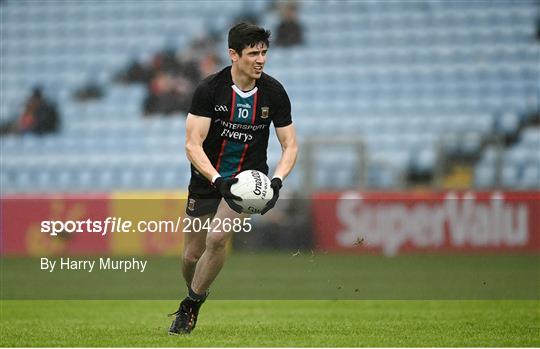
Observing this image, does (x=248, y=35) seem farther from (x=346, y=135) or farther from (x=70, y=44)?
(x=70, y=44)

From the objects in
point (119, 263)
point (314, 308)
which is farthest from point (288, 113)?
point (119, 263)

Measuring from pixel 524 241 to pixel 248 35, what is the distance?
8.04 meters

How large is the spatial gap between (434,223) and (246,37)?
777 cm

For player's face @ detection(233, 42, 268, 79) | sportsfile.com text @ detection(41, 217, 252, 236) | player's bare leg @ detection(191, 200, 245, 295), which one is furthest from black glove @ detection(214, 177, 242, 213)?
sportsfile.com text @ detection(41, 217, 252, 236)

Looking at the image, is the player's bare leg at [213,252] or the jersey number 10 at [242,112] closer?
the player's bare leg at [213,252]

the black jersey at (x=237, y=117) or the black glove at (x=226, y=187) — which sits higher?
the black jersey at (x=237, y=117)

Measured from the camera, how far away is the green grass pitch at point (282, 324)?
6312mm

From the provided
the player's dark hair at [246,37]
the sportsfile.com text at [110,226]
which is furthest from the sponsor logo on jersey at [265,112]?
the sportsfile.com text at [110,226]

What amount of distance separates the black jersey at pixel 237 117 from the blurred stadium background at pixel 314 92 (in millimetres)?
7637

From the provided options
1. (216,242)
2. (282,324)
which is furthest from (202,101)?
(282,324)

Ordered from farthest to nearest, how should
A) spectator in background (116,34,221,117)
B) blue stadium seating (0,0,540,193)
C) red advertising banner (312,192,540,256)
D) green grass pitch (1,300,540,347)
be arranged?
spectator in background (116,34,221,117), blue stadium seating (0,0,540,193), red advertising banner (312,192,540,256), green grass pitch (1,300,540,347)

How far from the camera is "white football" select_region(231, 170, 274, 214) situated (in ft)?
21.0

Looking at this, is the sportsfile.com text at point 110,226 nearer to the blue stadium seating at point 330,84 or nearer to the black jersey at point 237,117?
the blue stadium seating at point 330,84

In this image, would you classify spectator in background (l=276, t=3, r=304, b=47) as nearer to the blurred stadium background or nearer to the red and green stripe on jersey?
the blurred stadium background
